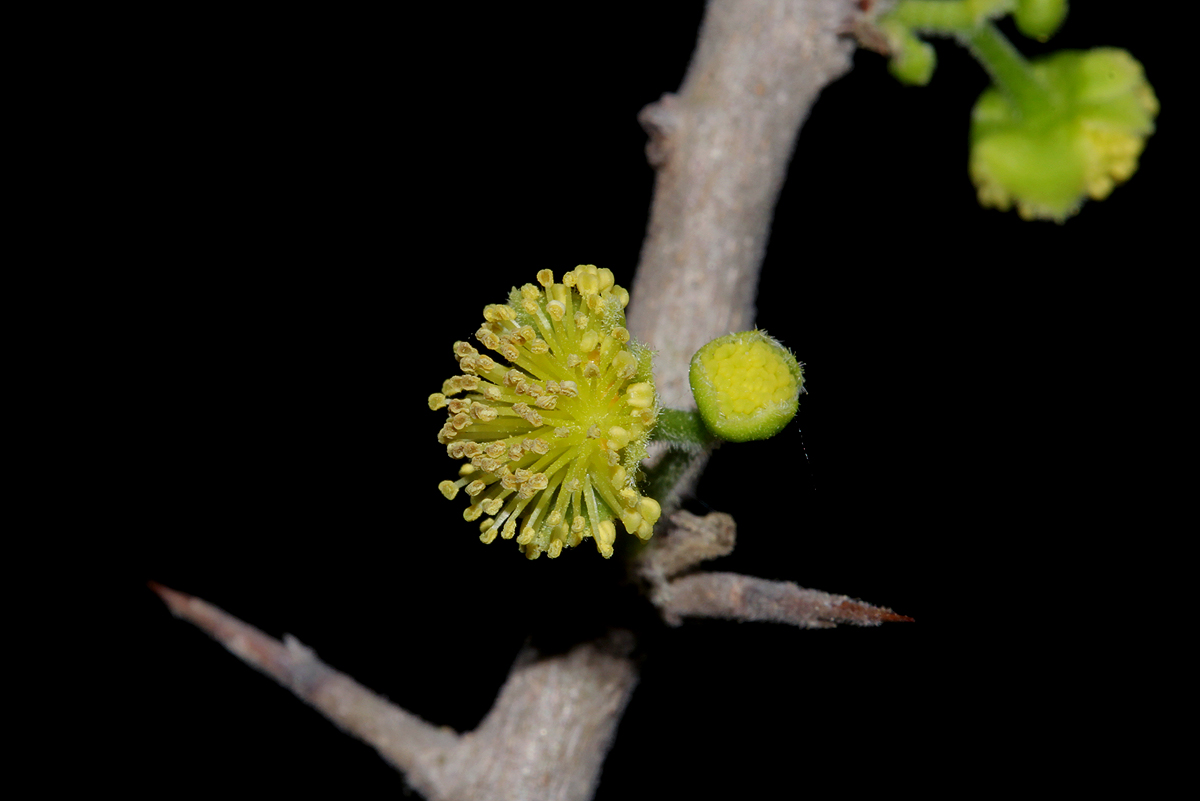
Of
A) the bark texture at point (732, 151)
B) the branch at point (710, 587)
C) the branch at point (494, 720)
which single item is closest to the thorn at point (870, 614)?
the branch at point (710, 587)

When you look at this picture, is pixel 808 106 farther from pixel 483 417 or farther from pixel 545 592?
pixel 545 592

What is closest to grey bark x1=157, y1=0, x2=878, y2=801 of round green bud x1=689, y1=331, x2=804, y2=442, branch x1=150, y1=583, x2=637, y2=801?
branch x1=150, y1=583, x2=637, y2=801

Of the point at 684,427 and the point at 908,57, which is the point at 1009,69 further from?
the point at 684,427

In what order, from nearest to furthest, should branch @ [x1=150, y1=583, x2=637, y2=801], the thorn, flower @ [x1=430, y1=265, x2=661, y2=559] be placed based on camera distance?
the thorn, flower @ [x1=430, y1=265, x2=661, y2=559], branch @ [x1=150, y1=583, x2=637, y2=801]

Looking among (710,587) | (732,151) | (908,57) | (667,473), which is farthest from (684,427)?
(908,57)

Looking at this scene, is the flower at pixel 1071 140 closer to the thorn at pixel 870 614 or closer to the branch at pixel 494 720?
the thorn at pixel 870 614

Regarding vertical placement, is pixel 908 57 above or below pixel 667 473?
above

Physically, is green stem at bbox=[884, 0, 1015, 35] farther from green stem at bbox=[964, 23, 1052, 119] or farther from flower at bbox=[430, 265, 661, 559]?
flower at bbox=[430, 265, 661, 559]
